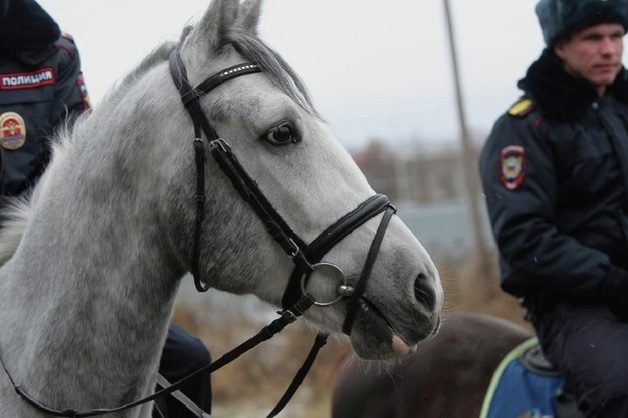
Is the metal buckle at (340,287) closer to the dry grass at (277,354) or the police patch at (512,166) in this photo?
the police patch at (512,166)

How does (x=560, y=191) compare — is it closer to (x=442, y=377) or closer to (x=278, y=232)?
(x=442, y=377)

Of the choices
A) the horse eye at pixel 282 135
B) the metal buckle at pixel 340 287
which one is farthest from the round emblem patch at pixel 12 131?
the metal buckle at pixel 340 287

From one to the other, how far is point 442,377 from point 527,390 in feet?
1.78

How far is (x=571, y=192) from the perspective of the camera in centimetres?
439

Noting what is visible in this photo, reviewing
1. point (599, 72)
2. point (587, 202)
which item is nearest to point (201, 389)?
point (587, 202)

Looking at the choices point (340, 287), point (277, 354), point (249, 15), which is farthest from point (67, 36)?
point (277, 354)

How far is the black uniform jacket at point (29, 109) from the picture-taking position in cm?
346

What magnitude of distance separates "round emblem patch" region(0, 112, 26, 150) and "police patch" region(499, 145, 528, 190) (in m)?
2.29

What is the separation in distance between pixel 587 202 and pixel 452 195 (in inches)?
1299

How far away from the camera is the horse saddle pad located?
14.5 ft

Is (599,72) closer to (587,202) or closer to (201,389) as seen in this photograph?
(587,202)

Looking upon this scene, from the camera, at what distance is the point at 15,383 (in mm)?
2750

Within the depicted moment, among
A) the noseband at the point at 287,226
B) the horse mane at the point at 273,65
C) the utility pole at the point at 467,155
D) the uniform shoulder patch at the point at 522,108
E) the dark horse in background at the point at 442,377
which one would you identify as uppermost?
the horse mane at the point at 273,65

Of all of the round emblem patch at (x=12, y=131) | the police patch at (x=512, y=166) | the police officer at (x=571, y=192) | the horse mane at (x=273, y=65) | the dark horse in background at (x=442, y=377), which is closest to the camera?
the horse mane at (x=273, y=65)
